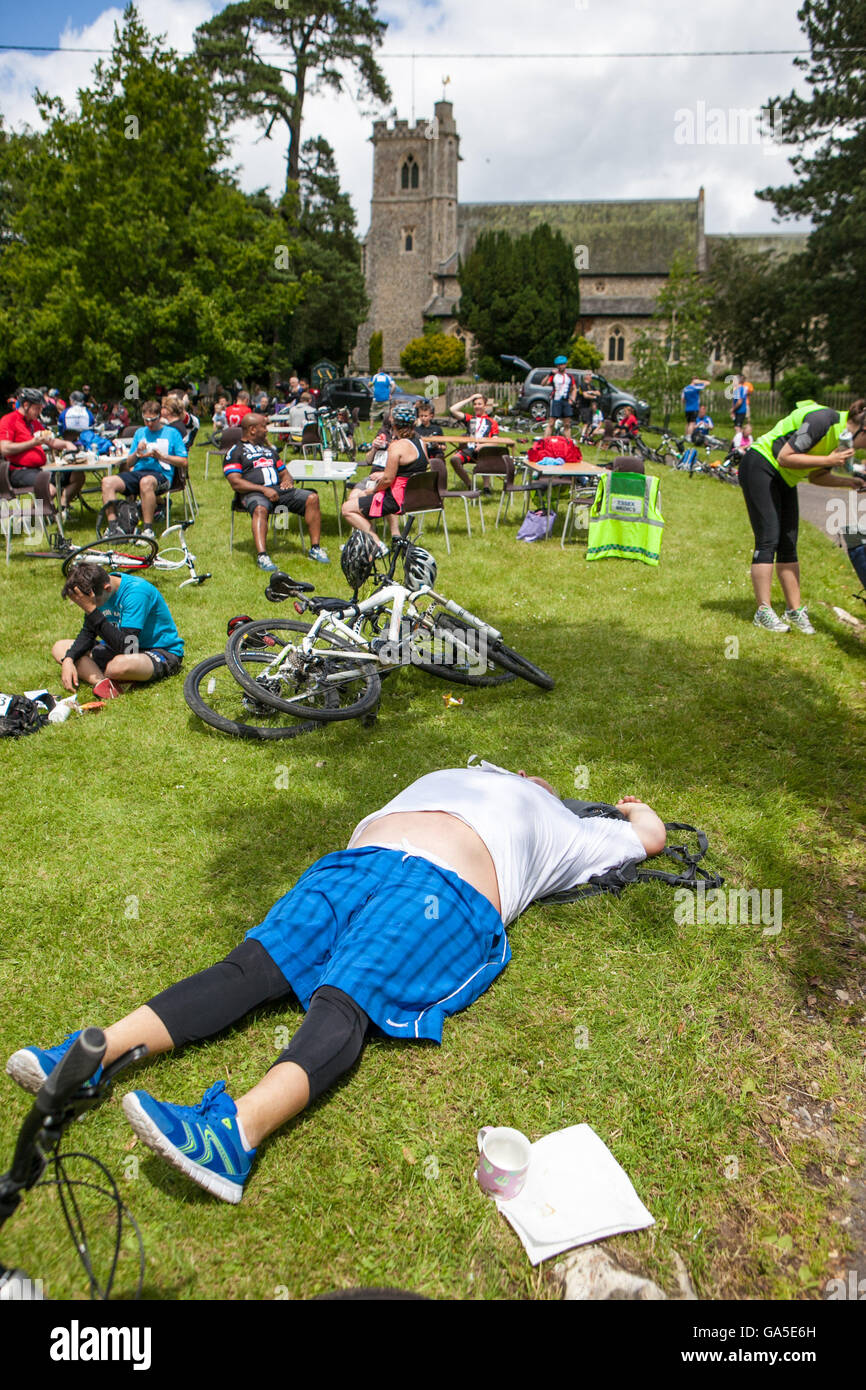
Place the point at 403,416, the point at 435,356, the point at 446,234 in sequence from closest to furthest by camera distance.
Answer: the point at 403,416, the point at 435,356, the point at 446,234

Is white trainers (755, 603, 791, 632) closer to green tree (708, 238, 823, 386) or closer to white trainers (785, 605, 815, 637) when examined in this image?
white trainers (785, 605, 815, 637)

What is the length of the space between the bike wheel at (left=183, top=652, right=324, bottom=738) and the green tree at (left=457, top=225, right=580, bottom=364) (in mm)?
39600

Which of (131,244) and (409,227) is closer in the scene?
(131,244)

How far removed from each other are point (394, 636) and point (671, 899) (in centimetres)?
242

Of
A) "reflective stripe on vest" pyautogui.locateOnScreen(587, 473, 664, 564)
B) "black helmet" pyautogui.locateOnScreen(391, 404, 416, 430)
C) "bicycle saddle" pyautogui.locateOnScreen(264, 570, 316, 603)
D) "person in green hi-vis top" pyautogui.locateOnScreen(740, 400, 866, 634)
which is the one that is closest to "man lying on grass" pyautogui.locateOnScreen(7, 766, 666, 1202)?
"bicycle saddle" pyautogui.locateOnScreen(264, 570, 316, 603)

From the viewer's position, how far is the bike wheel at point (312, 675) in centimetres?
482

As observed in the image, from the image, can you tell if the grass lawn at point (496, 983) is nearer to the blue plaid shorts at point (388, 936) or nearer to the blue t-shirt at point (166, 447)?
the blue plaid shorts at point (388, 936)

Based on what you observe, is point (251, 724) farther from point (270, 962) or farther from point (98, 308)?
point (98, 308)

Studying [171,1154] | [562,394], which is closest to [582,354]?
[562,394]

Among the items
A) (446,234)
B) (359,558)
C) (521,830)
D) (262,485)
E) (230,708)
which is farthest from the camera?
(446,234)

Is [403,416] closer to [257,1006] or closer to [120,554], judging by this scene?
[120,554]

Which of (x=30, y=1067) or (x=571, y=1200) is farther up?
(x=30, y=1067)

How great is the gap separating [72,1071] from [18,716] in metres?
3.98

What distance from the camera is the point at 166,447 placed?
32.9ft
